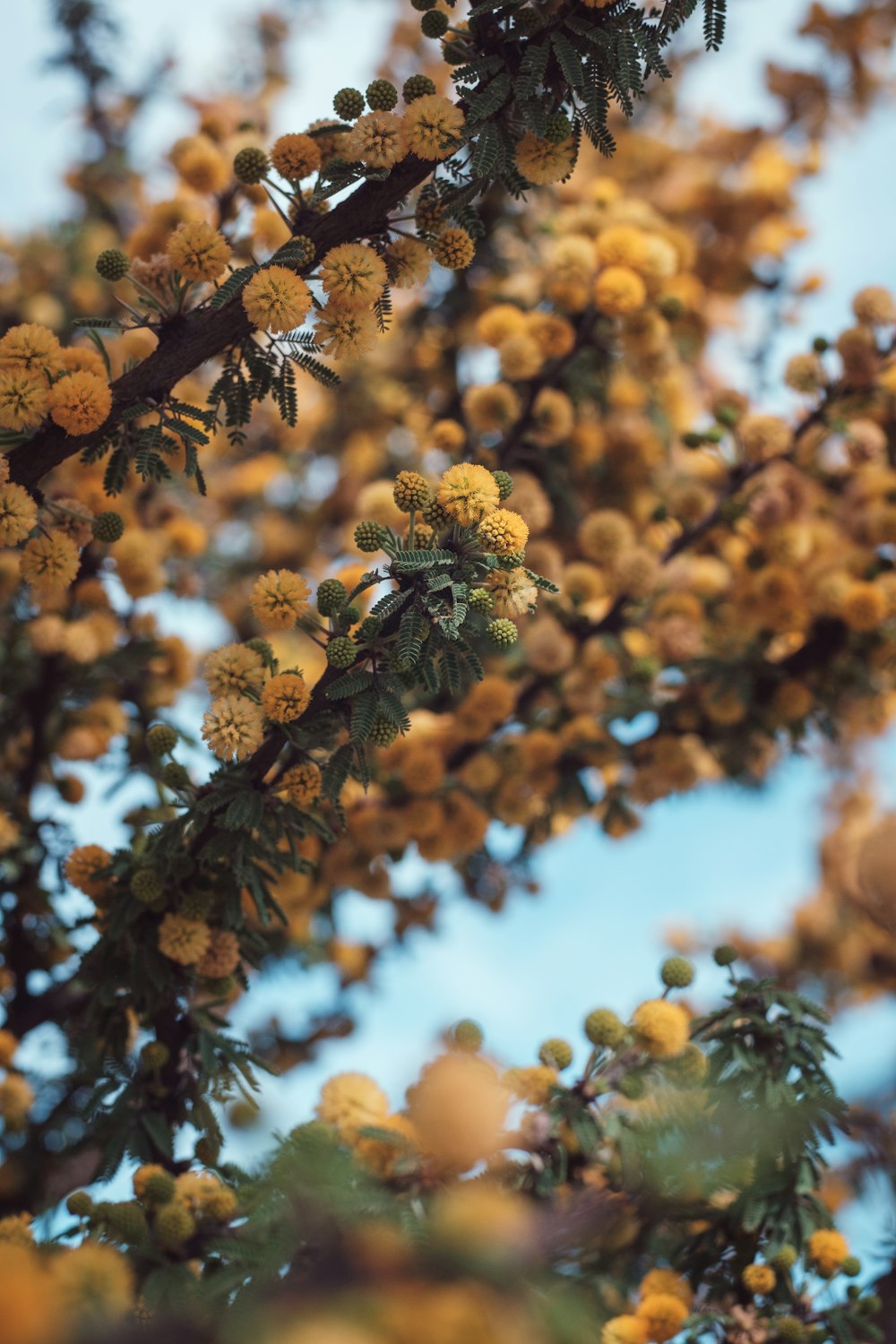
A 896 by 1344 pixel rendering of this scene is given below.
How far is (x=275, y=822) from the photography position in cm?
302

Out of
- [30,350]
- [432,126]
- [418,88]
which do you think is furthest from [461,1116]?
[418,88]

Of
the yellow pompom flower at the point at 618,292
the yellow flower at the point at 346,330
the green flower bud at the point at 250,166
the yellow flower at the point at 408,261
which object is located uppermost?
the yellow pompom flower at the point at 618,292

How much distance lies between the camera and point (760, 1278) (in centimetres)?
310

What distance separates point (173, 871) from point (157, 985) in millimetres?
338

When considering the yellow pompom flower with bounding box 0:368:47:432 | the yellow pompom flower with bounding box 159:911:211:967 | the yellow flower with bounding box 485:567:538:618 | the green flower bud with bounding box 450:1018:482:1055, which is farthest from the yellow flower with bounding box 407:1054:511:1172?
the yellow pompom flower with bounding box 0:368:47:432

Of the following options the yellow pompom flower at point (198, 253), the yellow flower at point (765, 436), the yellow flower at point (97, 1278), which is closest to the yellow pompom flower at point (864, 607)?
the yellow flower at point (765, 436)

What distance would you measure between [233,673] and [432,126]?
1525 mm

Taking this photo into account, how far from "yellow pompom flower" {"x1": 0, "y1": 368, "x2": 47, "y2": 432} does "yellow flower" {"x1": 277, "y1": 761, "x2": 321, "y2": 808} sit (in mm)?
Answer: 1166

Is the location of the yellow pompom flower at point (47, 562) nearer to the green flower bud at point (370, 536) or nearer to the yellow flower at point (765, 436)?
the green flower bud at point (370, 536)

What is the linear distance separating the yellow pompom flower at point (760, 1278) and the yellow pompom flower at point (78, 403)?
9.71 ft

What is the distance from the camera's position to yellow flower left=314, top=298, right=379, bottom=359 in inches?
119

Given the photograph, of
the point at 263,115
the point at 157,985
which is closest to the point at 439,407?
the point at 263,115

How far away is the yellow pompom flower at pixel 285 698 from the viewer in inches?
109

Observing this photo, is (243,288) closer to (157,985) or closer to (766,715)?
(157,985)
